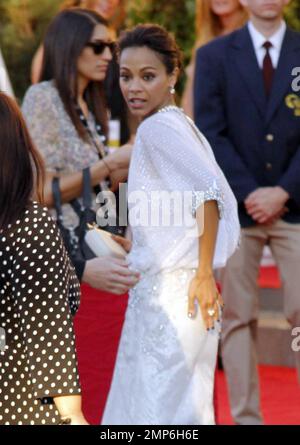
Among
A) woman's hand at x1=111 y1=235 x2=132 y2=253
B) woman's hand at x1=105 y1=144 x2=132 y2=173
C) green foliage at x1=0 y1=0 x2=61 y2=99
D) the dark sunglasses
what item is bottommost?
green foliage at x1=0 y1=0 x2=61 y2=99

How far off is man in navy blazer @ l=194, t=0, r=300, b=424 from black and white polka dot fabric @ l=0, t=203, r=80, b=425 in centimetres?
243

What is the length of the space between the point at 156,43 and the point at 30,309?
1724mm

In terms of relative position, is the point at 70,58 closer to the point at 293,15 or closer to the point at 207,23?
the point at 207,23

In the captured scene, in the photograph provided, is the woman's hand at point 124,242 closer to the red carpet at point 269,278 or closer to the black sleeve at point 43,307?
the black sleeve at point 43,307

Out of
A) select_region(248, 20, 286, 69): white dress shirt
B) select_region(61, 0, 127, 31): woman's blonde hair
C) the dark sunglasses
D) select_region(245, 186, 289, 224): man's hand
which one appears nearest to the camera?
the dark sunglasses

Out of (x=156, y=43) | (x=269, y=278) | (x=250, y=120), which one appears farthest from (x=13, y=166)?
(x=269, y=278)

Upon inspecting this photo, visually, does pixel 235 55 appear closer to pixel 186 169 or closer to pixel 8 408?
pixel 186 169

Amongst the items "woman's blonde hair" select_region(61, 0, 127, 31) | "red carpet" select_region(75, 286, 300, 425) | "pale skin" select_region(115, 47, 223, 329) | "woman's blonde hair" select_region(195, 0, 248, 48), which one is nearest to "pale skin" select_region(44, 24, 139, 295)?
"pale skin" select_region(115, 47, 223, 329)

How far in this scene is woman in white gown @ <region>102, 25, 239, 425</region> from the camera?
440 cm

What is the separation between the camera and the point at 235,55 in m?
5.87

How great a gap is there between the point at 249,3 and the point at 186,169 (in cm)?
174

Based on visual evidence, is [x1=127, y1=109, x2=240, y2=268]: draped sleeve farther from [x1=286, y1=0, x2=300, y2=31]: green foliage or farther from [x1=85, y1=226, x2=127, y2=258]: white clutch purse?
[x1=286, y1=0, x2=300, y2=31]: green foliage

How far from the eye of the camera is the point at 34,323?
3.28m

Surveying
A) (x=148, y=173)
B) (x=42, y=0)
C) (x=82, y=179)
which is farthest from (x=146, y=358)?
(x=42, y=0)
